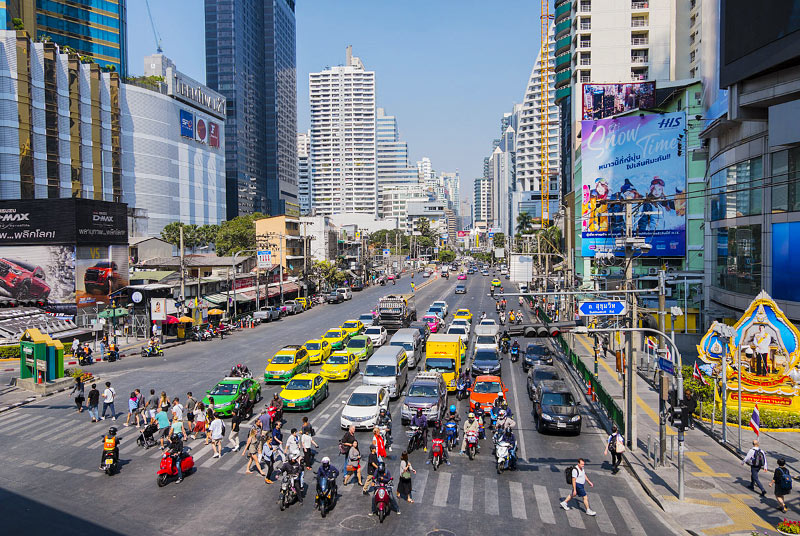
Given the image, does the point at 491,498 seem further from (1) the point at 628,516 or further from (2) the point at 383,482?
(1) the point at 628,516

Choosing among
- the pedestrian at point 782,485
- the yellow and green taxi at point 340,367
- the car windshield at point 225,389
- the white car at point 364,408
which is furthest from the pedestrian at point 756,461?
the yellow and green taxi at point 340,367

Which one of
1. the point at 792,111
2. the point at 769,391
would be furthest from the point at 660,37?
the point at 769,391

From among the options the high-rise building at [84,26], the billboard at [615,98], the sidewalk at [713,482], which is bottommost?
the sidewalk at [713,482]

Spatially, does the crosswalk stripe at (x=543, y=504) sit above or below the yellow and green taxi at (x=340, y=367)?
below

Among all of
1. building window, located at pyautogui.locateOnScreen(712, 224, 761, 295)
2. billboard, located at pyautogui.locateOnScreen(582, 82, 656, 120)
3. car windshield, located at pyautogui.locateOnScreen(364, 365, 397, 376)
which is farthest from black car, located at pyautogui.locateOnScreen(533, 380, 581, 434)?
billboard, located at pyautogui.locateOnScreen(582, 82, 656, 120)

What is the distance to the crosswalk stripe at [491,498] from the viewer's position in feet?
50.4

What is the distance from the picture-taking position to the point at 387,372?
27719mm

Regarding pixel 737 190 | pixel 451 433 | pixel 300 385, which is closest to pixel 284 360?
pixel 300 385

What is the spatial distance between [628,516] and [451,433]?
674 cm

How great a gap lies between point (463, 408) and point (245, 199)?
158 metres

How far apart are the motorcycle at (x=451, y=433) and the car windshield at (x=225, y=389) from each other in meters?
9.67

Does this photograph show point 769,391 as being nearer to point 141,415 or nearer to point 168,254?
point 141,415

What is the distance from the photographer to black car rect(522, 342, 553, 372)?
114 feet

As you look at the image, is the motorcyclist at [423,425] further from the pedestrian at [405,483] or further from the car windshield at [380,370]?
the car windshield at [380,370]
